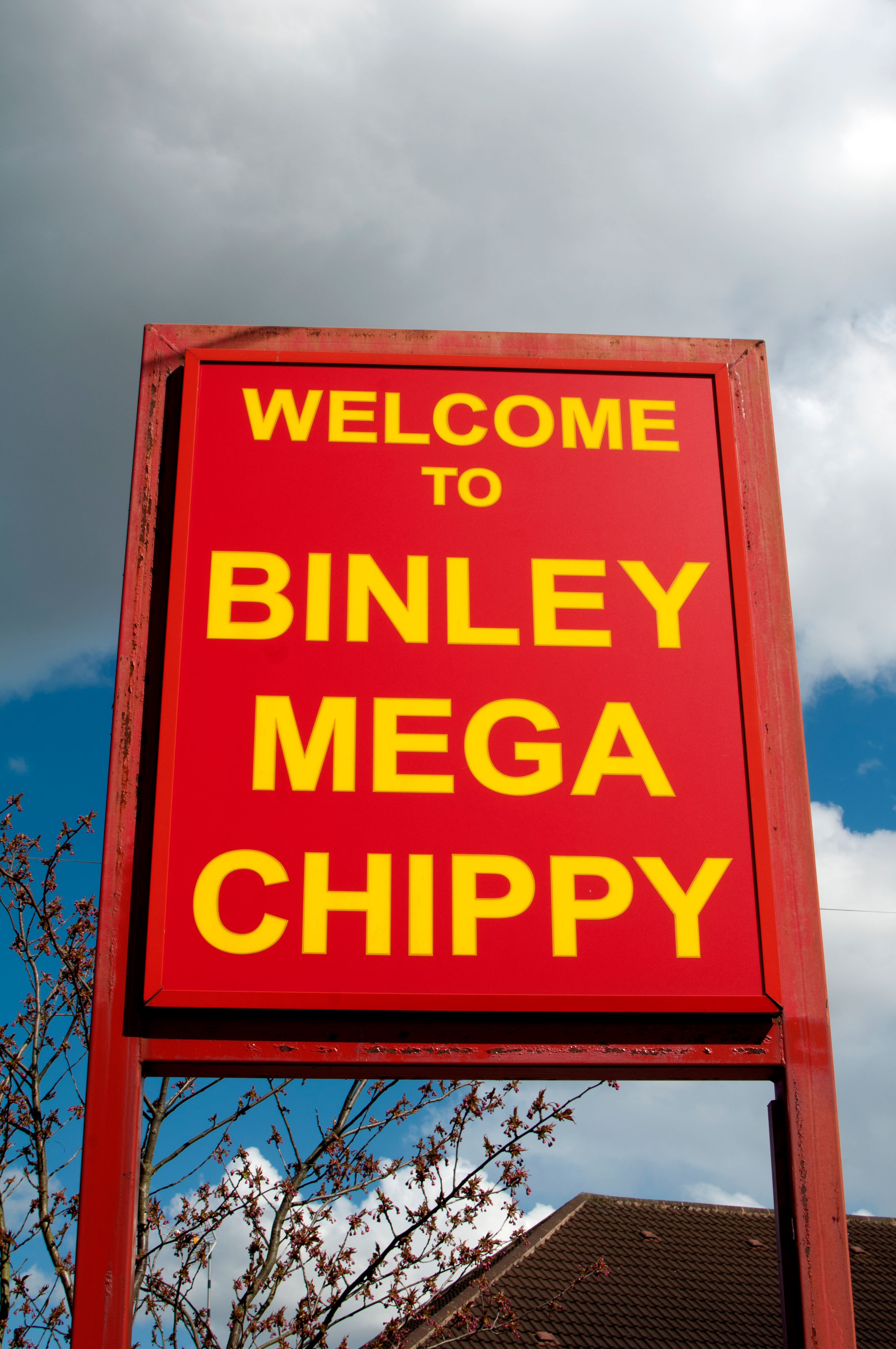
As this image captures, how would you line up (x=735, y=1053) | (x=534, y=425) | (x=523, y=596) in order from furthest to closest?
(x=534, y=425), (x=523, y=596), (x=735, y=1053)

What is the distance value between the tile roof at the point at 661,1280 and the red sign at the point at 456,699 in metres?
9.32

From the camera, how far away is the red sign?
4.01 meters

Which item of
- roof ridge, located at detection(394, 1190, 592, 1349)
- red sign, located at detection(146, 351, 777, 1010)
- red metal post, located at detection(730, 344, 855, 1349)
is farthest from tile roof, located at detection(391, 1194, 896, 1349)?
red sign, located at detection(146, 351, 777, 1010)

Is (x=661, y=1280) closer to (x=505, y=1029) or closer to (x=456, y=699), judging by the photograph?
(x=505, y=1029)

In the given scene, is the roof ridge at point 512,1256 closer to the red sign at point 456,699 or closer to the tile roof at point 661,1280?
the tile roof at point 661,1280

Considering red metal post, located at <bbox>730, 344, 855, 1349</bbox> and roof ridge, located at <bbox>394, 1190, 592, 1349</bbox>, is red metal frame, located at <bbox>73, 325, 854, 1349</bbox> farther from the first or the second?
roof ridge, located at <bbox>394, 1190, 592, 1349</bbox>

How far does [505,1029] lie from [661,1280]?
1291 centimetres

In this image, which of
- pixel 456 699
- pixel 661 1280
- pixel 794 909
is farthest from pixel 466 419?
pixel 661 1280

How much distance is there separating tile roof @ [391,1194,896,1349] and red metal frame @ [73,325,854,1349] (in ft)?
29.9

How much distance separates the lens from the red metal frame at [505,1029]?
368 cm

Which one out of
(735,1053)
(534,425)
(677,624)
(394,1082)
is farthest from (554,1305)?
(534,425)

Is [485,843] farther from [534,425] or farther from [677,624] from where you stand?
[534,425]

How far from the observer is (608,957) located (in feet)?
13.2

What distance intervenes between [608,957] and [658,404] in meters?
2.55
